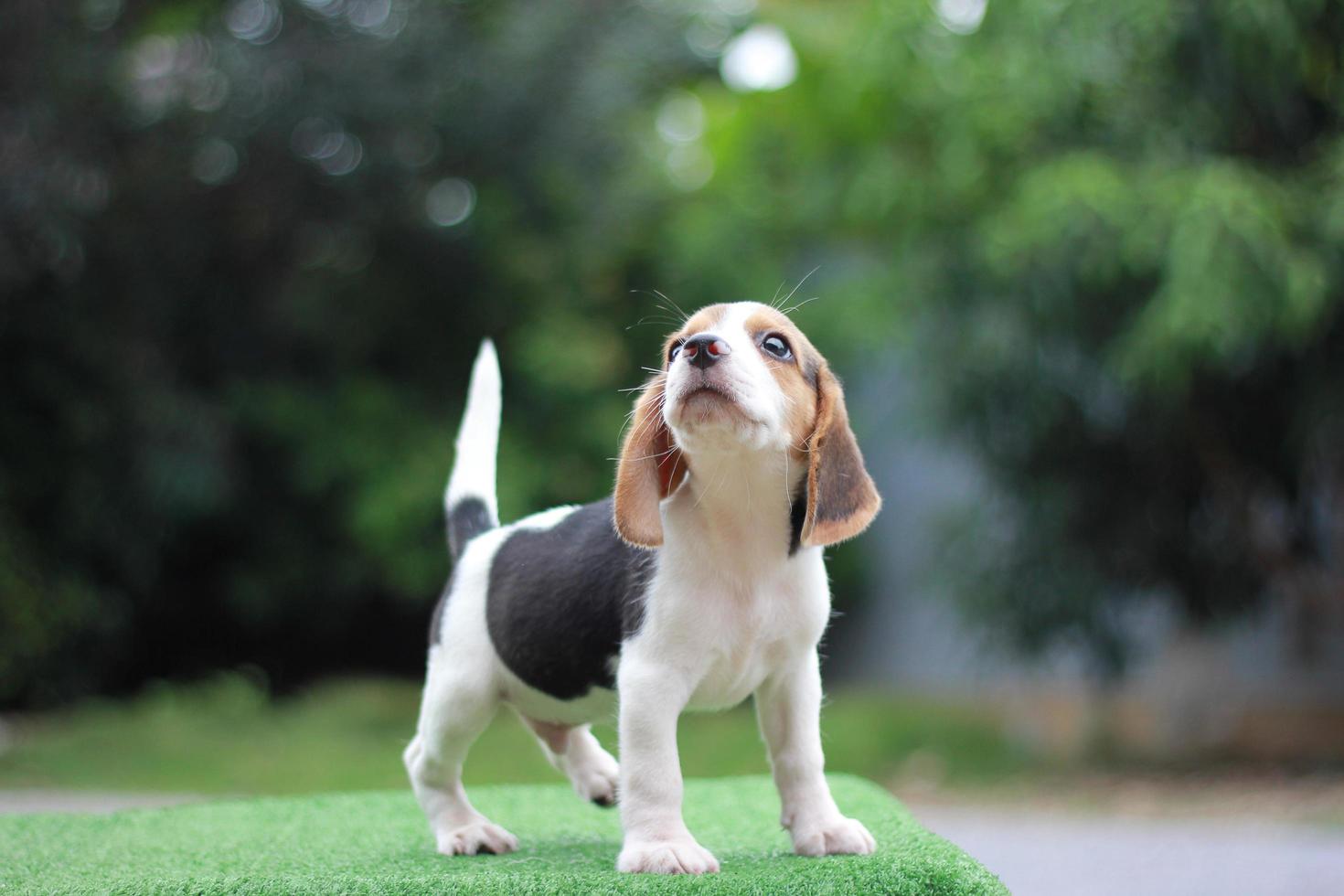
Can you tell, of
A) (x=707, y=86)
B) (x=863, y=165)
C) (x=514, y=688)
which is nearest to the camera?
(x=514, y=688)

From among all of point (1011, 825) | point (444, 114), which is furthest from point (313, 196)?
point (1011, 825)

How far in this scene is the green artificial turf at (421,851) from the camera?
2338 millimetres

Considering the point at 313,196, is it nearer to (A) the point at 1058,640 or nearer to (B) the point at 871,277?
(B) the point at 871,277

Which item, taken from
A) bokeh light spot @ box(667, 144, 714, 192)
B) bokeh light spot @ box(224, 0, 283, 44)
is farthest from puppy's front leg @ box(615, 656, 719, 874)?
bokeh light spot @ box(667, 144, 714, 192)

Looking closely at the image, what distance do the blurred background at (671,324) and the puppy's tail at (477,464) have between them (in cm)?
337

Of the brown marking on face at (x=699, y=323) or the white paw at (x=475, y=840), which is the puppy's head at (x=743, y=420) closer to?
the brown marking on face at (x=699, y=323)

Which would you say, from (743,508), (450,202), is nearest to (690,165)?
(450,202)

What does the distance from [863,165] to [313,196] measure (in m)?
3.84

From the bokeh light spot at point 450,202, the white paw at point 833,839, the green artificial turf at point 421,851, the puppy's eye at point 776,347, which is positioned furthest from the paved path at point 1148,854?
the bokeh light spot at point 450,202

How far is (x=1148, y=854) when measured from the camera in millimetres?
6012

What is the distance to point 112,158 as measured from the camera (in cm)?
845

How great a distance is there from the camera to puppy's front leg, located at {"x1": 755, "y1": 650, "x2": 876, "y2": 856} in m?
2.60

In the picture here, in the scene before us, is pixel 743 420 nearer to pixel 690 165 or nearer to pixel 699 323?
pixel 699 323

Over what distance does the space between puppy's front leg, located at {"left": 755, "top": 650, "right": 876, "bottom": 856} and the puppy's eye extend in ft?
2.00
